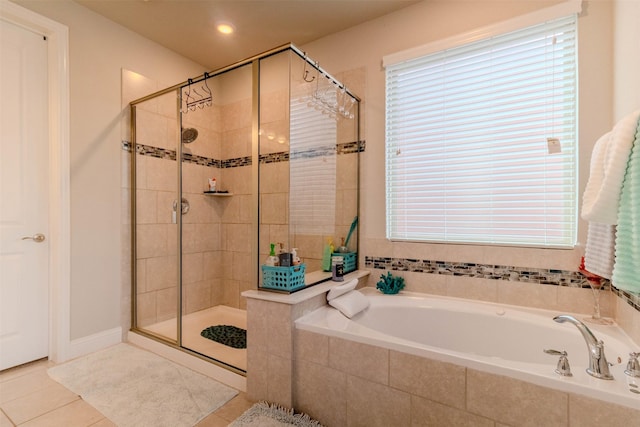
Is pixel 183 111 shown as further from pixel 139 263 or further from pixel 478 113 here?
pixel 478 113

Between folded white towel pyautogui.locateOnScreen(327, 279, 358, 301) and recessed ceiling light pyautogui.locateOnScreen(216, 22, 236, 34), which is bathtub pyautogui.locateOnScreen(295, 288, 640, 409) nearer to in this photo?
folded white towel pyautogui.locateOnScreen(327, 279, 358, 301)

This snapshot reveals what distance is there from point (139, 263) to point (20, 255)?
29.8 inches

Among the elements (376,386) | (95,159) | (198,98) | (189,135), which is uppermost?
(198,98)

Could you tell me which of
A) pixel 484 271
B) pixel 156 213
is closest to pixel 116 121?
pixel 156 213

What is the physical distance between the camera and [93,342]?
234cm

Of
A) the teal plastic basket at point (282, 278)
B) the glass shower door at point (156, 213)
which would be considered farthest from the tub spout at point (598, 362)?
the glass shower door at point (156, 213)

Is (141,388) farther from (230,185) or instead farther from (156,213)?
(230,185)

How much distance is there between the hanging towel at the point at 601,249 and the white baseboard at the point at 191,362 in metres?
1.93

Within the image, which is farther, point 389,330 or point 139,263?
point 139,263

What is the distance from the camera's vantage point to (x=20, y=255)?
6.86 ft

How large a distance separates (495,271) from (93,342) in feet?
9.82

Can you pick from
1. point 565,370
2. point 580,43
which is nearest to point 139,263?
point 565,370

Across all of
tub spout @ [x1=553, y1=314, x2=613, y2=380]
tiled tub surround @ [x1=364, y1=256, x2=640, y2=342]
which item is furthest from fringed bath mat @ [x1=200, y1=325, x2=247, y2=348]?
tub spout @ [x1=553, y1=314, x2=613, y2=380]

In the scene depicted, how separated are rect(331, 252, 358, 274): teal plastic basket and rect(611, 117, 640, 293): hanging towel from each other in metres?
1.47
